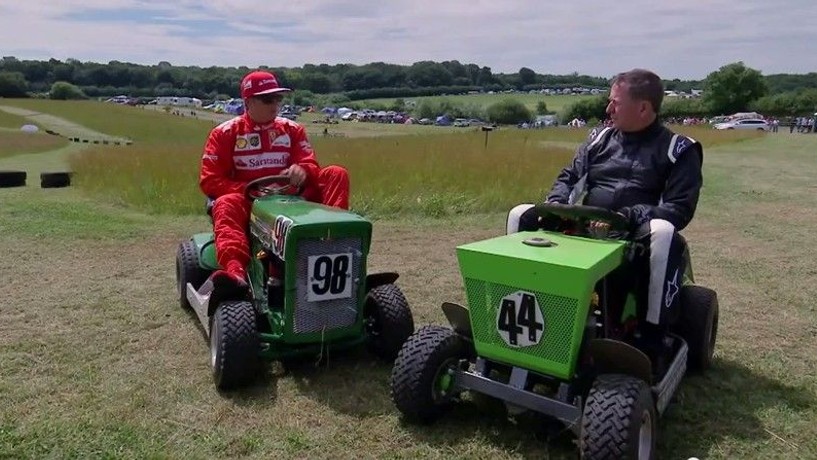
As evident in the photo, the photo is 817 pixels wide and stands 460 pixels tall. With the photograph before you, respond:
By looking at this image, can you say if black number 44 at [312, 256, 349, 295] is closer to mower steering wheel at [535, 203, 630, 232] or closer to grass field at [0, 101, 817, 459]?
grass field at [0, 101, 817, 459]

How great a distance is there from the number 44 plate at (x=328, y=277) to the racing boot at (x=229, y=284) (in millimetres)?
460

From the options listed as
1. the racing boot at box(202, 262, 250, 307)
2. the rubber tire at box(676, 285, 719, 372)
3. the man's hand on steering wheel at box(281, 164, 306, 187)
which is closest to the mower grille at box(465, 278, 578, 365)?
the rubber tire at box(676, 285, 719, 372)

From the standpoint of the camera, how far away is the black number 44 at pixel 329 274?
4023 mm

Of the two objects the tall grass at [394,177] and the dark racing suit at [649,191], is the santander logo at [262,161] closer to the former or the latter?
the dark racing suit at [649,191]

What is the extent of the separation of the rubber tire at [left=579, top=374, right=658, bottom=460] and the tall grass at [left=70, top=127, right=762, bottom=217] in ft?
23.4

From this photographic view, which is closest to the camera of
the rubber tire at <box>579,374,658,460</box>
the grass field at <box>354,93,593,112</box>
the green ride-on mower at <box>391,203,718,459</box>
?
the rubber tire at <box>579,374,658,460</box>

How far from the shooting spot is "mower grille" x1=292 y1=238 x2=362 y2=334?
3988 mm

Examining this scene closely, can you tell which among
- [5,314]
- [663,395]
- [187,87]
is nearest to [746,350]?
[663,395]

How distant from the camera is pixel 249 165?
4.93m

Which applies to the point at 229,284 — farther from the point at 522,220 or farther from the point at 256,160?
the point at 522,220

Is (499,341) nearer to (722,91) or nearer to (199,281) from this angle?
(199,281)

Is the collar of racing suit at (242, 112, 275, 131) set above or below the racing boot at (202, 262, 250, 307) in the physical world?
above

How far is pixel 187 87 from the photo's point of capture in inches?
2849

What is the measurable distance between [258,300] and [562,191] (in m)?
1.92
